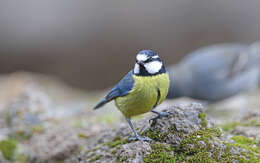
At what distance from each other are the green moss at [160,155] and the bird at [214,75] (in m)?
5.44

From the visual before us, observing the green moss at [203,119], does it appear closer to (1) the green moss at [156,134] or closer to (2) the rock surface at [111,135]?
(2) the rock surface at [111,135]

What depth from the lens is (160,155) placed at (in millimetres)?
3277

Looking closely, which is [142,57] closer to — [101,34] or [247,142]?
[247,142]

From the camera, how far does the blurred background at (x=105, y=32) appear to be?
14.2m

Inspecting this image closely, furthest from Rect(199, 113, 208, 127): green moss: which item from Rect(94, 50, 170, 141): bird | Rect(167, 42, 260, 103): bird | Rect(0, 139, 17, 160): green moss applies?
Rect(167, 42, 260, 103): bird

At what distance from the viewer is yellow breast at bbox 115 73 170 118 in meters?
3.41

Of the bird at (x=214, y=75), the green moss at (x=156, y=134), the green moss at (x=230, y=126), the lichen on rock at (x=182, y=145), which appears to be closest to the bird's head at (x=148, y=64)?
the lichen on rock at (x=182, y=145)

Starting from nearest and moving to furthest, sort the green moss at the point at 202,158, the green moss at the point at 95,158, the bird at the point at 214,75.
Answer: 1. the green moss at the point at 202,158
2. the green moss at the point at 95,158
3. the bird at the point at 214,75

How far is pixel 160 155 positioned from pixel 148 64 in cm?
89

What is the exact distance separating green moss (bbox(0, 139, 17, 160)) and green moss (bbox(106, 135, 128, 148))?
1863 millimetres

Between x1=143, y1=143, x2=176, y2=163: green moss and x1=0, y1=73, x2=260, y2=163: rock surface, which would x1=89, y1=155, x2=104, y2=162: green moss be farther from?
x1=143, y1=143, x2=176, y2=163: green moss

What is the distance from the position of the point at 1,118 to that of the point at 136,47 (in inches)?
347

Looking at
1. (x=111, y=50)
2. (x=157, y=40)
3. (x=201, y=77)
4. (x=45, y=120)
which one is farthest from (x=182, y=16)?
(x=45, y=120)

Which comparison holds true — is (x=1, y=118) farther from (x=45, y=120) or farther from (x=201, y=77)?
(x=201, y=77)
